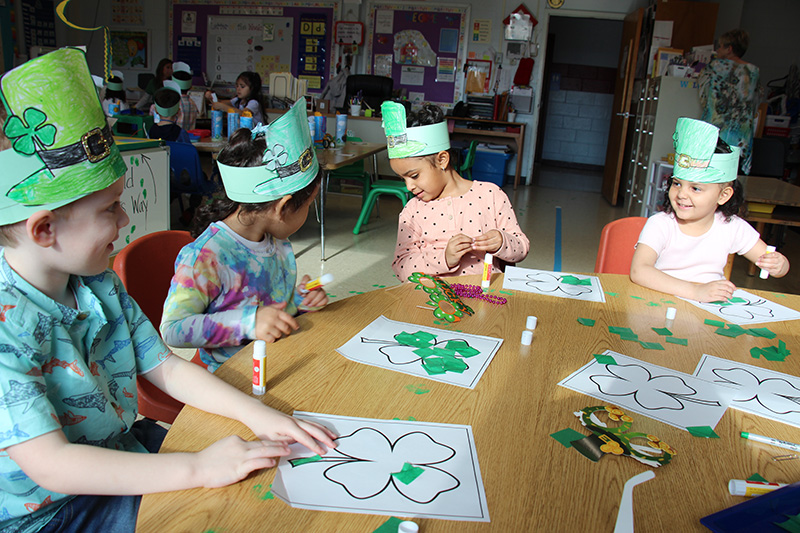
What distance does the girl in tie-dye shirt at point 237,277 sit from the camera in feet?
3.61

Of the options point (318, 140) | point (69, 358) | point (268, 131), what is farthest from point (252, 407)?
point (318, 140)

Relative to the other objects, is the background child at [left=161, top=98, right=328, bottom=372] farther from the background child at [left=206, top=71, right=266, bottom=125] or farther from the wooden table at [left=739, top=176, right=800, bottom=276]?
the background child at [left=206, top=71, right=266, bottom=125]

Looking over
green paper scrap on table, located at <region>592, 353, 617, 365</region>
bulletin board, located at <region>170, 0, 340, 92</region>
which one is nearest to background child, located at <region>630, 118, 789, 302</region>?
green paper scrap on table, located at <region>592, 353, 617, 365</region>

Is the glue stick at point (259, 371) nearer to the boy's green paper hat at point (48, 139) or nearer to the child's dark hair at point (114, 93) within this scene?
the boy's green paper hat at point (48, 139)

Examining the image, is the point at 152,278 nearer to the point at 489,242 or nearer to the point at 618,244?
the point at 489,242

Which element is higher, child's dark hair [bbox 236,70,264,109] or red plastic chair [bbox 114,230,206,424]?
child's dark hair [bbox 236,70,264,109]

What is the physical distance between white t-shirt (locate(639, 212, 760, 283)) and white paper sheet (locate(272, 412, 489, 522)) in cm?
130

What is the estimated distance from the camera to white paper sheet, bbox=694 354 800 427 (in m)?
0.95

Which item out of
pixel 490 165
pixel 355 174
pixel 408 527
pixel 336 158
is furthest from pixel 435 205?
pixel 490 165

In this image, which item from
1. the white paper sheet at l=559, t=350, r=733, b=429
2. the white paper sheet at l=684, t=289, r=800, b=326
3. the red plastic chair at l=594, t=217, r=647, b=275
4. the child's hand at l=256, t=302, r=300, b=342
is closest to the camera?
the white paper sheet at l=559, t=350, r=733, b=429

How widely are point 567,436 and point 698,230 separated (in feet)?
4.25

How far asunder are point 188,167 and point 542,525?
391cm

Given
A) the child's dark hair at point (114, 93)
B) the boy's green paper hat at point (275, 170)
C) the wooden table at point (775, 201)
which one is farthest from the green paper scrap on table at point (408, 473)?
the child's dark hair at point (114, 93)

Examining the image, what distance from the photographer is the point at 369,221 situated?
512cm
